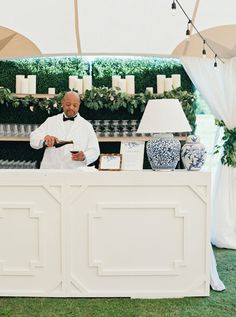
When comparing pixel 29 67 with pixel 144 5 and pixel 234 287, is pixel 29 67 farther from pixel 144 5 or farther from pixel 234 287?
pixel 234 287

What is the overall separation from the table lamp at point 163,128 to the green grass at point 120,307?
1.08m

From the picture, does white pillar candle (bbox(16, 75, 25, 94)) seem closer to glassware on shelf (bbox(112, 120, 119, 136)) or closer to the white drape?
glassware on shelf (bbox(112, 120, 119, 136))

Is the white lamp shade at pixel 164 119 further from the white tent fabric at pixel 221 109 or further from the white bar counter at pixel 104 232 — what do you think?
the white tent fabric at pixel 221 109

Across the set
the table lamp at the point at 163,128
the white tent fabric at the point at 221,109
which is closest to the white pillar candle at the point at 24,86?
the white tent fabric at the point at 221,109

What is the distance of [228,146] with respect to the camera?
621 cm

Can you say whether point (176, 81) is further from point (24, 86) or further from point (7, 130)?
point (7, 130)

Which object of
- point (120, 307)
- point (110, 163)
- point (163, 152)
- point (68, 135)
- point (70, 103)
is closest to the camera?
point (120, 307)

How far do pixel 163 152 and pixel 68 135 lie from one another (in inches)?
65.3

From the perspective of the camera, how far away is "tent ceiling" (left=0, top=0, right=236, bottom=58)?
5.75m

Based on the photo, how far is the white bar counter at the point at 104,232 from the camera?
397cm

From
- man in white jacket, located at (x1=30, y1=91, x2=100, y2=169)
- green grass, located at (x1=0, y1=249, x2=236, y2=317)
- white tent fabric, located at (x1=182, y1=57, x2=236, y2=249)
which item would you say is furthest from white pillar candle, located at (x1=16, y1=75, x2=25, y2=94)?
green grass, located at (x1=0, y1=249, x2=236, y2=317)

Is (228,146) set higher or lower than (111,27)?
lower

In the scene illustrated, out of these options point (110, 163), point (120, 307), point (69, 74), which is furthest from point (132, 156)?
point (69, 74)

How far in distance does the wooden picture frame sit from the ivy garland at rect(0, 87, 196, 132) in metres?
2.15
